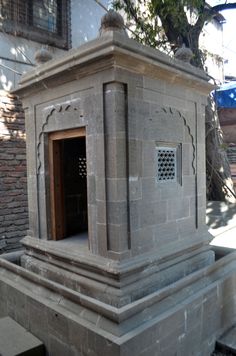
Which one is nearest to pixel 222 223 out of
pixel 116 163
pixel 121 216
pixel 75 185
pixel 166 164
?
pixel 75 185

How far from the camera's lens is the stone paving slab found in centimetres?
308

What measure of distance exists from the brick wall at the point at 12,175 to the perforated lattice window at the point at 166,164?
4.04 meters

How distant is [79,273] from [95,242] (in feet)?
1.37

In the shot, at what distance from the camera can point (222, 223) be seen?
669 cm

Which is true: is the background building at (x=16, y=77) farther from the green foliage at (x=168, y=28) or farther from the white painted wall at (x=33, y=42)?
the green foliage at (x=168, y=28)

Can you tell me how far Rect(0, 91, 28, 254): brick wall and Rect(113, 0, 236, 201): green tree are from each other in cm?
337

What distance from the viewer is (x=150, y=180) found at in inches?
130

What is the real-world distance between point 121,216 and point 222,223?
429 cm

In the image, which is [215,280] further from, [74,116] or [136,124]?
[74,116]

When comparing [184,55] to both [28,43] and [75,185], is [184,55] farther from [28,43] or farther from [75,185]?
[28,43]

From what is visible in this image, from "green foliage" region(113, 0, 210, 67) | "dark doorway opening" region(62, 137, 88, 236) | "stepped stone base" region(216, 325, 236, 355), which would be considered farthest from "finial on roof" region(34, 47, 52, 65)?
"green foliage" region(113, 0, 210, 67)

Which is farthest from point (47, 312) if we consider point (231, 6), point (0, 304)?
point (231, 6)

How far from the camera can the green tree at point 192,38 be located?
24.5 ft

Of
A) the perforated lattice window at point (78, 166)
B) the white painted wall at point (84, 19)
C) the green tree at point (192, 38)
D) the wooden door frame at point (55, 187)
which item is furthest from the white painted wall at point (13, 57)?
the wooden door frame at point (55, 187)
